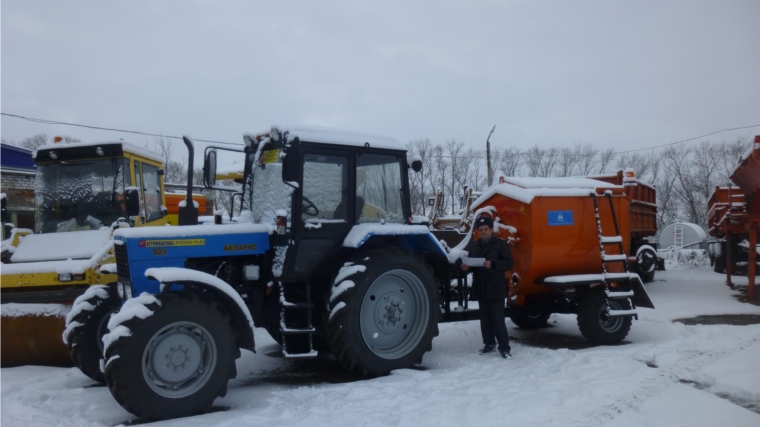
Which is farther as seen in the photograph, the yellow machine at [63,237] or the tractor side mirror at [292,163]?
the yellow machine at [63,237]

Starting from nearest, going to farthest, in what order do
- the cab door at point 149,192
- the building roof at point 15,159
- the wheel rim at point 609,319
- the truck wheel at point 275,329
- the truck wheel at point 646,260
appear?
the truck wheel at point 275,329 < the wheel rim at point 609,319 < the cab door at point 149,192 < the truck wheel at point 646,260 < the building roof at point 15,159

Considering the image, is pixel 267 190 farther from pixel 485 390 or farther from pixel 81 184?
pixel 81 184

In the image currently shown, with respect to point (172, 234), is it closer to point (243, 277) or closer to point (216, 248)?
point (216, 248)

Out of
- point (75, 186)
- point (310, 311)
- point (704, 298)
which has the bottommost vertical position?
point (704, 298)

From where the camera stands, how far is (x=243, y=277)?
548 centimetres

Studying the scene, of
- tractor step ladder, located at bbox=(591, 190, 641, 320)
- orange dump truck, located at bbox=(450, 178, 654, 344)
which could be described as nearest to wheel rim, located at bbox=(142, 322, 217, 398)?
orange dump truck, located at bbox=(450, 178, 654, 344)

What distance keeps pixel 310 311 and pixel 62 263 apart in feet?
10.7

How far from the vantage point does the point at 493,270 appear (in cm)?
647

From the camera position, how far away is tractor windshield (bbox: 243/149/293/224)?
18.5ft

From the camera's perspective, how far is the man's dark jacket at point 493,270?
254 inches

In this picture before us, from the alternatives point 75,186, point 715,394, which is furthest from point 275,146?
point 715,394

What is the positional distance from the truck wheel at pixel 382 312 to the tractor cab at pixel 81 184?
12.1ft

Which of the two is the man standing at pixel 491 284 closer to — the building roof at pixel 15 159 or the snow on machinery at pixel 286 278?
the snow on machinery at pixel 286 278

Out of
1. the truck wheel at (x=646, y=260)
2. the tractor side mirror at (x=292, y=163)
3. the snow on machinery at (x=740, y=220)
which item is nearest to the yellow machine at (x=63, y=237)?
the tractor side mirror at (x=292, y=163)
